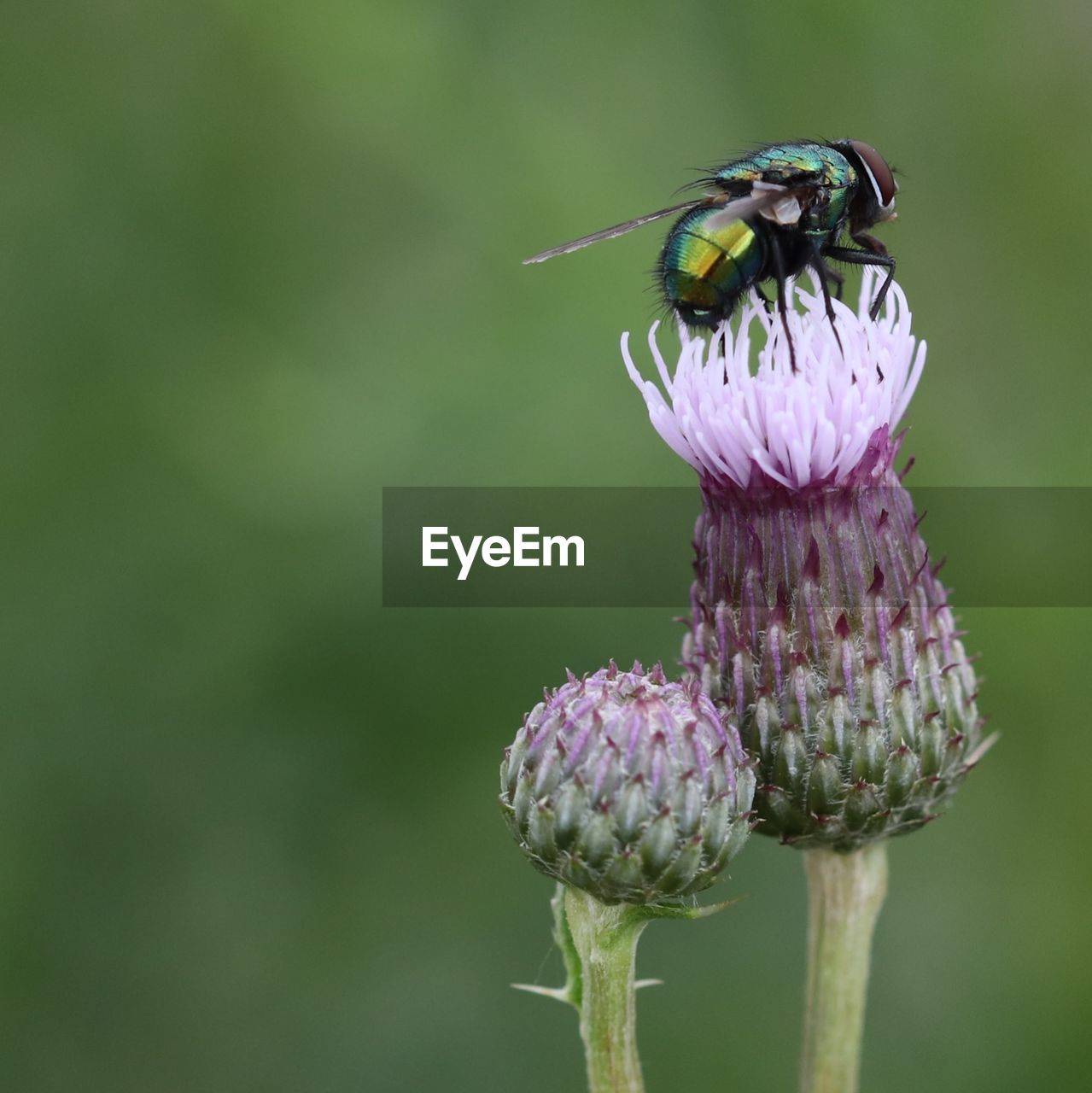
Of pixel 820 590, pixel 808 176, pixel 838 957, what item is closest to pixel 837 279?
pixel 808 176

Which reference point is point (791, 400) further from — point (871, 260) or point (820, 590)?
point (871, 260)

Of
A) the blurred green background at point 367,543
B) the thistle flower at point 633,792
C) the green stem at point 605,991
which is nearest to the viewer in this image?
the thistle flower at point 633,792

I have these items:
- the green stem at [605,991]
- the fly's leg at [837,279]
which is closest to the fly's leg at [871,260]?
the fly's leg at [837,279]

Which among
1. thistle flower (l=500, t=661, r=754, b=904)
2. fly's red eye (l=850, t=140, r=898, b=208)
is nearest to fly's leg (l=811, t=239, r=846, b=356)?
fly's red eye (l=850, t=140, r=898, b=208)

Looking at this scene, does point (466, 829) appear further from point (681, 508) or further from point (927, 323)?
point (927, 323)

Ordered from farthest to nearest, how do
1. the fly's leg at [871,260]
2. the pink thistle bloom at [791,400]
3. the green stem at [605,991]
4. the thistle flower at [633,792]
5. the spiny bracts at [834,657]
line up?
the fly's leg at [871,260] < the pink thistle bloom at [791,400] < the spiny bracts at [834,657] < the green stem at [605,991] < the thistle flower at [633,792]

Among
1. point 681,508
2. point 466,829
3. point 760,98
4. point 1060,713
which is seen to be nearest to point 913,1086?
point 1060,713

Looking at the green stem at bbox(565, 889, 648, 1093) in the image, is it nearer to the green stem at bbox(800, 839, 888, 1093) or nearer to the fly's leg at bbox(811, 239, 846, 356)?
the green stem at bbox(800, 839, 888, 1093)

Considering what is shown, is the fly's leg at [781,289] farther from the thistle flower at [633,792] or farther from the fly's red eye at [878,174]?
the thistle flower at [633,792]
